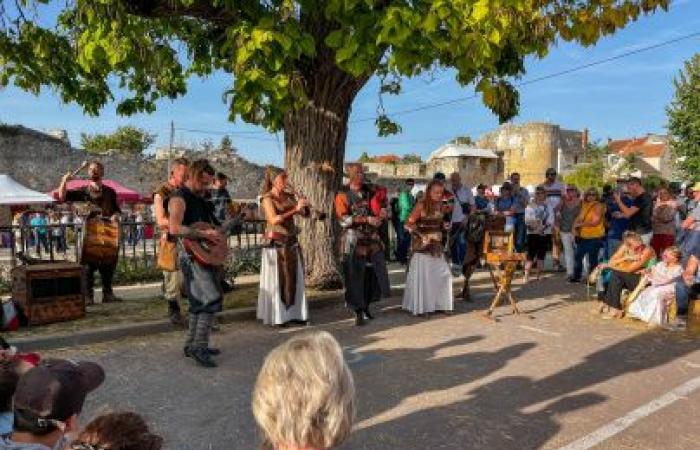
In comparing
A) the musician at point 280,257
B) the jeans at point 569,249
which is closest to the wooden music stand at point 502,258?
the musician at point 280,257

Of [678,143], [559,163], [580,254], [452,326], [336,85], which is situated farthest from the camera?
[559,163]

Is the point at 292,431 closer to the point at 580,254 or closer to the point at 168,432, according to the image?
the point at 168,432

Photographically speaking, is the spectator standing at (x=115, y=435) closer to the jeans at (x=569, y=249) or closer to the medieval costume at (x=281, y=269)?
the medieval costume at (x=281, y=269)

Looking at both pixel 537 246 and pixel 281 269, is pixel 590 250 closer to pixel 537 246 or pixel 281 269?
pixel 537 246

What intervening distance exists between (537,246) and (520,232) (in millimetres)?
647

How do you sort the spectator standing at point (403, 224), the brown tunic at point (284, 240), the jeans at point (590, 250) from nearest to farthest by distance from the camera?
1. the brown tunic at point (284, 240)
2. the jeans at point (590, 250)
3. the spectator standing at point (403, 224)

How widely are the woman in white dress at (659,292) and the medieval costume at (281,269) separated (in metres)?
4.56

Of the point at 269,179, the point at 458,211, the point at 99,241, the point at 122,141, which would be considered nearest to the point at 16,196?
the point at 99,241

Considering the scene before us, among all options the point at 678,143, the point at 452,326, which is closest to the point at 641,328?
the point at 452,326

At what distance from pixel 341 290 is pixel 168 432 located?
530 centimetres

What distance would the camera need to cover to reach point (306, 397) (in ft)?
6.32

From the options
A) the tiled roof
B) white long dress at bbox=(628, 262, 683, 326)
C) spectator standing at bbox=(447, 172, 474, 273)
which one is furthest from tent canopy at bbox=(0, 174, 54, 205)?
the tiled roof

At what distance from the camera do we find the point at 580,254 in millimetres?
11648

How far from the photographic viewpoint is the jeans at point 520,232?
13.1 m
